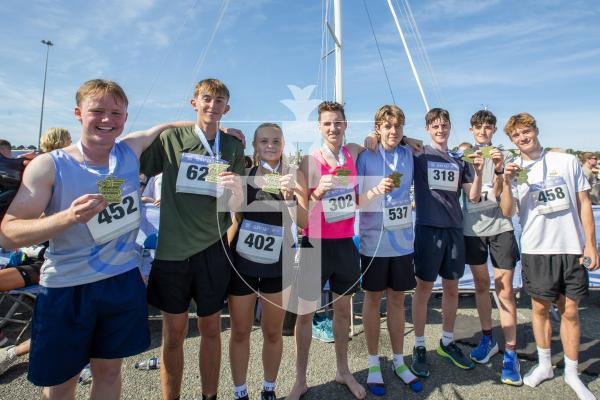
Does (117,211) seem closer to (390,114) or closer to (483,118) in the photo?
(390,114)

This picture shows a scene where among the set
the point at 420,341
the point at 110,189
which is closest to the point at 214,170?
the point at 110,189

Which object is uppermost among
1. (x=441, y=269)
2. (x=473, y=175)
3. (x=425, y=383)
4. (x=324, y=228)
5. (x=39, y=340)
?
(x=473, y=175)

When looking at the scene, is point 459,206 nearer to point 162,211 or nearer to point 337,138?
point 337,138

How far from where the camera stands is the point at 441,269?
3287 mm

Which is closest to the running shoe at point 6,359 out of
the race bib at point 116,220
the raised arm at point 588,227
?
the race bib at point 116,220

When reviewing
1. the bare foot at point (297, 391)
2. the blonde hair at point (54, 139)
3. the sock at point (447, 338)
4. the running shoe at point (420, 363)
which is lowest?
the bare foot at point (297, 391)

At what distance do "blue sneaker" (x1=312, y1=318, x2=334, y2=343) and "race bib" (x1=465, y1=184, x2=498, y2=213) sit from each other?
6.47 ft

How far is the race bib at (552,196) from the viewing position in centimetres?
286

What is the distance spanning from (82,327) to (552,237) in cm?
345

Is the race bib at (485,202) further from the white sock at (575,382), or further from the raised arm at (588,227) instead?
the white sock at (575,382)

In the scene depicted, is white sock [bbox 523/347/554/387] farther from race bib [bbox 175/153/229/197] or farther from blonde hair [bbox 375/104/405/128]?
race bib [bbox 175/153/229/197]

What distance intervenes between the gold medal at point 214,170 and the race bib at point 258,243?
0.40 metres

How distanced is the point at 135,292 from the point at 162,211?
57 centimetres

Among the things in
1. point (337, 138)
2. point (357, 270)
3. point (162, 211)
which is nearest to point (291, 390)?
point (357, 270)
